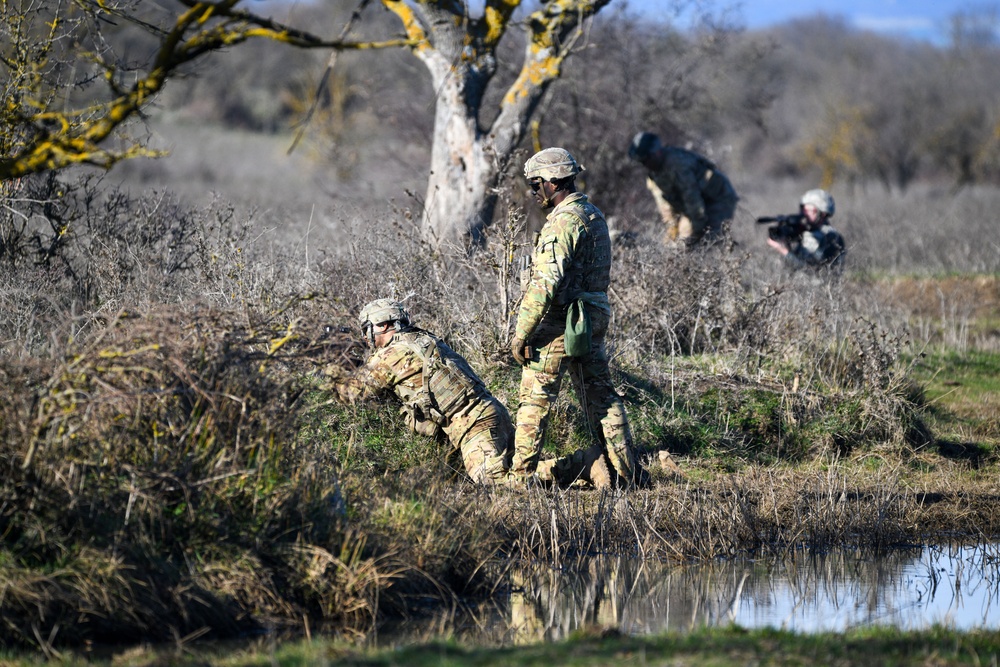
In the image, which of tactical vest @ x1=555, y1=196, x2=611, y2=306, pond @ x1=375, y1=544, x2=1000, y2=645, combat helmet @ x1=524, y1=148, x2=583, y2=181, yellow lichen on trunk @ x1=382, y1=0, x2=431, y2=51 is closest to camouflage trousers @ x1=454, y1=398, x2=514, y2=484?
tactical vest @ x1=555, y1=196, x2=611, y2=306

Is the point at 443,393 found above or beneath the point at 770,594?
above

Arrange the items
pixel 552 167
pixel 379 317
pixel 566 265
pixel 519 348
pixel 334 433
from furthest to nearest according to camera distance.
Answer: pixel 334 433, pixel 379 317, pixel 519 348, pixel 552 167, pixel 566 265

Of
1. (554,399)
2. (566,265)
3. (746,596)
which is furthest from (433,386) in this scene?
(746,596)

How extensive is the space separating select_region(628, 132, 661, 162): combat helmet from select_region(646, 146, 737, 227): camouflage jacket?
28 cm

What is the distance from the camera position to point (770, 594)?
21.9 feet

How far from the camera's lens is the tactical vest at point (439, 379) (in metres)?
7.91

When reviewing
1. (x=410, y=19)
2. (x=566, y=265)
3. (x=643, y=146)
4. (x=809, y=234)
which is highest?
(x=410, y=19)

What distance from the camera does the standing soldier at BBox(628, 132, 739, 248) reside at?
1330cm

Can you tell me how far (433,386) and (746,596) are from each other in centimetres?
253

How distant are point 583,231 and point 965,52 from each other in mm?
71317

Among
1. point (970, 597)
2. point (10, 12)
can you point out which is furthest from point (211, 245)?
point (970, 597)

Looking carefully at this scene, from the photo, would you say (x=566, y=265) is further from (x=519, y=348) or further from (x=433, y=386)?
(x=433, y=386)

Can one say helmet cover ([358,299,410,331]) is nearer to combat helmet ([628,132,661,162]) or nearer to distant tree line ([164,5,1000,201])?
distant tree line ([164,5,1000,201])

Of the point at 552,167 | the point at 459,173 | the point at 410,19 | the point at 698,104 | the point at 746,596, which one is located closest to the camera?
the point at 746,596
